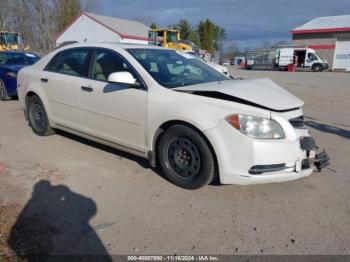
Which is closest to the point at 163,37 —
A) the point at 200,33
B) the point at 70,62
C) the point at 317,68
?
the point at 317,68

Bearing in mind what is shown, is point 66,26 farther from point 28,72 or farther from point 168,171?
point 168,171

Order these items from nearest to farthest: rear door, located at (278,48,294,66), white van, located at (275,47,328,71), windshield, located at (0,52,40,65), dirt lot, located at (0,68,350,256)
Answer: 1. dirt lot, located at (0,68,350,256)
2. windshield, located at (0,52,40,65)
3. white van, located at (275,47,328,71)
4. rear door, located at (278,48,294,66)

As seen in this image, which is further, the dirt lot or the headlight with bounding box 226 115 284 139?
the headlight with bounding box 226 115 284 139

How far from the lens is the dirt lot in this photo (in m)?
2.79

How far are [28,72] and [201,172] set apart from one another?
379 cm

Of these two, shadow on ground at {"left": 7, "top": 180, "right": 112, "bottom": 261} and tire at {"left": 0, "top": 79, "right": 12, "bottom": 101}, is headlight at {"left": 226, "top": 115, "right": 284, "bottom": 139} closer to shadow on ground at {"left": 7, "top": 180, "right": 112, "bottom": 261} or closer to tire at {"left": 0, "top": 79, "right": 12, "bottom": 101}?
shadow on ground at {"left": 7, "top": 180, "right": 112, "bottom": 261}

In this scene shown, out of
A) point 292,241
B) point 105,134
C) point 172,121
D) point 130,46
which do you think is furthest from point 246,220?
point 130,46

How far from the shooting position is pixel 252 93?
3.63m

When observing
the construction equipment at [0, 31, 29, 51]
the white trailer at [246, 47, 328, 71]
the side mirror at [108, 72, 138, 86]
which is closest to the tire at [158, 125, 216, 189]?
the side mirror at [108, 72, 138, 86]

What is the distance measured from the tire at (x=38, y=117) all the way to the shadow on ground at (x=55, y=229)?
6.95ft

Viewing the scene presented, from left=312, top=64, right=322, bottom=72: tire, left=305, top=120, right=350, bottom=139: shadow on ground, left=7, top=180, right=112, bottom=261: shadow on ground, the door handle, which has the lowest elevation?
left=7, top=180, right=112, bottom=261: shadow on ground

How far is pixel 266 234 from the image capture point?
9.77 feet

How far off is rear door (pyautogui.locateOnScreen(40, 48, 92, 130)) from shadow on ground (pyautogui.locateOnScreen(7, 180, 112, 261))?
5.01 feet

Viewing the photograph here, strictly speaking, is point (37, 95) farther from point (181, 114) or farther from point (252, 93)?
point (252, 93)
